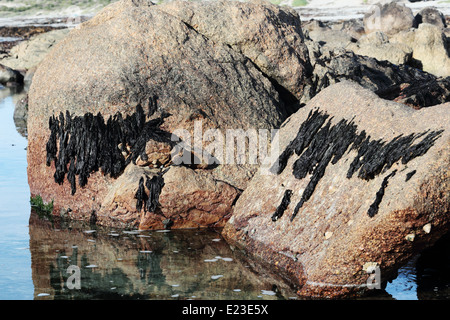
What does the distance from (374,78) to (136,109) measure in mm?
4942

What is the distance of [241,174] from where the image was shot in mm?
8609

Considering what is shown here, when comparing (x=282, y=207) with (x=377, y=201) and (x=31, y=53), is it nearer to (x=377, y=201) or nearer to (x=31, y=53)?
(x=377, y=201)

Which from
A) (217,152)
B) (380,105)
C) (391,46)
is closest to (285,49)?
(217,152)

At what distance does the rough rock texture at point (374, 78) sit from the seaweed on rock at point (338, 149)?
201 centimetres

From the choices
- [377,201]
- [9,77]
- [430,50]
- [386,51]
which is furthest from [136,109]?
[9,77]

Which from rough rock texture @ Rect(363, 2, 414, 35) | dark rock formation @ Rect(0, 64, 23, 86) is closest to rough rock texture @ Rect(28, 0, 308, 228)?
rough rock texture @ Rect(363, 2, 414, 35)

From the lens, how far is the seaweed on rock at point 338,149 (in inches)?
232

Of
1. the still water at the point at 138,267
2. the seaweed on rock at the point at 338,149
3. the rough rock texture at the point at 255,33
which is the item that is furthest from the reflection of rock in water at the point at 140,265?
the rough rock texture at the point at 255,33

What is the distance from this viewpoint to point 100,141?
8672 millimetres

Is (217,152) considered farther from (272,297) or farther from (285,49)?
(272,297)

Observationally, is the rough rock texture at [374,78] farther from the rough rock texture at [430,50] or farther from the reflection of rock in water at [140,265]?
the rough rock texture at [430,50]

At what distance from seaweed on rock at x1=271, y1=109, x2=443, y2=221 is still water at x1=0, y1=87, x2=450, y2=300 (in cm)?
101
